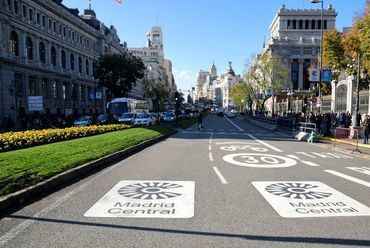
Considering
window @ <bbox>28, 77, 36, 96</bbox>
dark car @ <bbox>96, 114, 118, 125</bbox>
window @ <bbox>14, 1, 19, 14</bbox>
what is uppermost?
window @ <bbox>14, 1, 19, 14</bbox>

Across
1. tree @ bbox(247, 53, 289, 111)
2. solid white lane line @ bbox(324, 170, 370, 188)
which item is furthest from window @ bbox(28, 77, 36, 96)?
solid white lane line @ bbox(324, 170, 370, 188)

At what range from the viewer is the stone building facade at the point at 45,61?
140 ft

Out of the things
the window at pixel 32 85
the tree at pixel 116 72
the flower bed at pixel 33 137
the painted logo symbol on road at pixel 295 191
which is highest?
the tree at pixel 116 72

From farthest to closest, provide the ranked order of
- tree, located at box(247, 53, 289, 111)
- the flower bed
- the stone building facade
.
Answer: tree, located at box(247, 53, 289, 111), the stone building facade, the flower bed

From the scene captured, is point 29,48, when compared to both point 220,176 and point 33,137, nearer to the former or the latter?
point 33,137

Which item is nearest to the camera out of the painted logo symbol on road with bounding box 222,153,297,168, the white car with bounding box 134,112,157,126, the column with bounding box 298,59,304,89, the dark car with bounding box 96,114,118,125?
the painted logo symbol on road with bounding box 222,153,297,168

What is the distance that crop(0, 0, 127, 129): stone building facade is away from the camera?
42.7 m

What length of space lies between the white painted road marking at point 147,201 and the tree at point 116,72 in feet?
190

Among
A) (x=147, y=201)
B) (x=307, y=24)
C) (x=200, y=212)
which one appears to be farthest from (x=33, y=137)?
(x=307, y=24)

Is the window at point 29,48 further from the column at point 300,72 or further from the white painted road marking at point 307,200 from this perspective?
the column at point 300,72

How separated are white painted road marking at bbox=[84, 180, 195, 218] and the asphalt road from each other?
2 centimetres

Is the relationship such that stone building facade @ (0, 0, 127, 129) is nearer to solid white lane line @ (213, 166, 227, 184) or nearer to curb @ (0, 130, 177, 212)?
curb @ (0, 130, 177, 212)

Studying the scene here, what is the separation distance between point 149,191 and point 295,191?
10.8 feet

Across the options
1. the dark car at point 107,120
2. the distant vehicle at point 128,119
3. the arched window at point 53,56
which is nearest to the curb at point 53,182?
the distant vehicle at point 128,119
